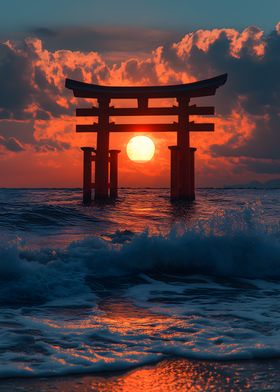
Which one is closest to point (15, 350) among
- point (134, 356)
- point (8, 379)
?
point (8, 379)

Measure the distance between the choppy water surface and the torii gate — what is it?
9.07 meters

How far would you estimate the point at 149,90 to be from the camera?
1825 cm

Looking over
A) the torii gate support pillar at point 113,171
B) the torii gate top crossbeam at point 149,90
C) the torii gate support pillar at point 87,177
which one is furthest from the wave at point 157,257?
the torii gate support pillar at point 113,171

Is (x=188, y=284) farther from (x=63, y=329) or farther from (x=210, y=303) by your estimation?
(x=63, y=329)

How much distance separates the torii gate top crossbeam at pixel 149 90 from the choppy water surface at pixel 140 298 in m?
9.30

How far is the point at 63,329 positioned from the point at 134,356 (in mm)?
869

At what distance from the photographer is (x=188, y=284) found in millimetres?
6230

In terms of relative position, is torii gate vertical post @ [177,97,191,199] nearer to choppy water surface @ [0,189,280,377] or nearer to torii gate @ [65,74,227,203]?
torii gate @ [65,74,227,203]

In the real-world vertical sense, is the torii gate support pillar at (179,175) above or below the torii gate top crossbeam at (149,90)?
below

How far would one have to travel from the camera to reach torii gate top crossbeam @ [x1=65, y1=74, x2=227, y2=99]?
58.6 ft

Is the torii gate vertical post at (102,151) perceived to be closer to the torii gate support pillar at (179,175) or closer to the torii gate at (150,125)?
the torii gate at (150,125)

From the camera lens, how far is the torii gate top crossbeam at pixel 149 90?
17875 millimetres

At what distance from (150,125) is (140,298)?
14.0m

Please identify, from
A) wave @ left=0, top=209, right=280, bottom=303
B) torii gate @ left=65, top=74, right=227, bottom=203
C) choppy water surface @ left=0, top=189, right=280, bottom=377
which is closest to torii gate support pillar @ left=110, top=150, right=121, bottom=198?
torii gate @ left=65, top=74, right=227, bottom=203
